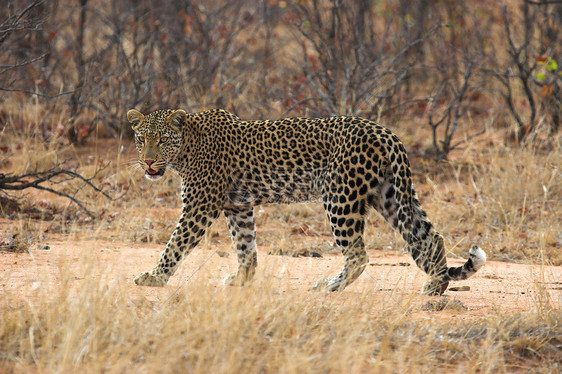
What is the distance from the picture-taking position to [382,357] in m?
4.49

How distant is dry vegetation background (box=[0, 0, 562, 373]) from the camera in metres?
4.30

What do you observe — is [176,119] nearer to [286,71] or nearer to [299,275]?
[299,275]

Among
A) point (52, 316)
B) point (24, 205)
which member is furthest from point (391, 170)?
point (24, 205)

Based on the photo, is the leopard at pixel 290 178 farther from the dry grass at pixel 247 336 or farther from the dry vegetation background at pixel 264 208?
the dry grass at pixel 247 336

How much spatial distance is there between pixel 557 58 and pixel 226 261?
23.6 feet

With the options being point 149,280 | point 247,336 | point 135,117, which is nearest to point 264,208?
point 135,117

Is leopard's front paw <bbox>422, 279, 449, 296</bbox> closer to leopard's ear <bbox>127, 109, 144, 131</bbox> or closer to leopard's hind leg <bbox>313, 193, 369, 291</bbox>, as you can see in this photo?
leopard's hind leg <bbox>313, 193, 369, 291</bbox>

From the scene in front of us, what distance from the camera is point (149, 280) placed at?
6129 millimetres

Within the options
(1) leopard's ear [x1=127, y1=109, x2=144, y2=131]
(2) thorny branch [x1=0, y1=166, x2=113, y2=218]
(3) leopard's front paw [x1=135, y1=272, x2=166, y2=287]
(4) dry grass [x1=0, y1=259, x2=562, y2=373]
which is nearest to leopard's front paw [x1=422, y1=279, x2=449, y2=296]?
(4) dry grass [x1=0, y1=259, x2=562, y2=373]

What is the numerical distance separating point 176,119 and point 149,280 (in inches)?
52.0

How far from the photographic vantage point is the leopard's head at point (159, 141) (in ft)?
20.6

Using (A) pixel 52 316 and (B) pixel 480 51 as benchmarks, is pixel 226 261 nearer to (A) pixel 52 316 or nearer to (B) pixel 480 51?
(A) pixel 52 316

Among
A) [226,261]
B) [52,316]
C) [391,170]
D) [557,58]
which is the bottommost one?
[226,261]

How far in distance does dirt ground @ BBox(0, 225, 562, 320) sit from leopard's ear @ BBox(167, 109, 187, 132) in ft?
3.52
